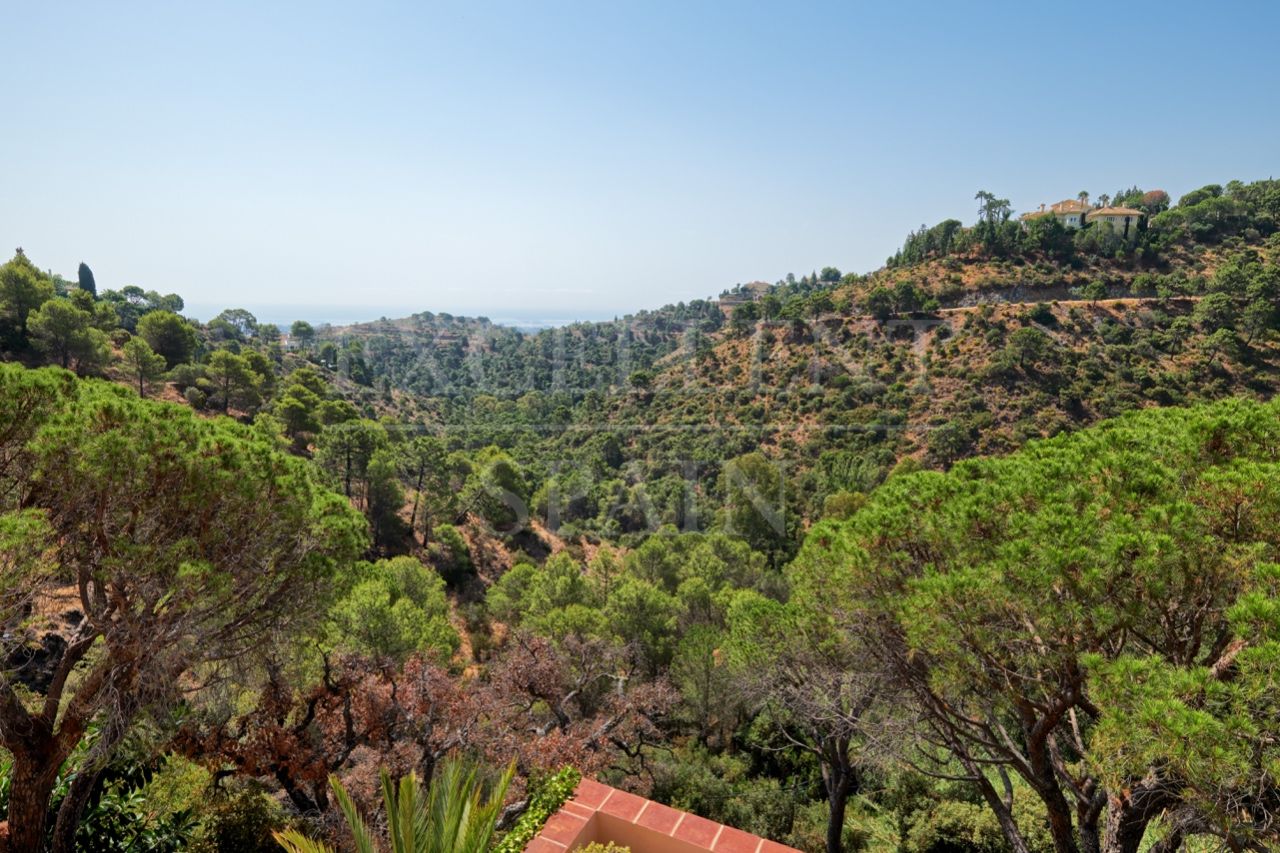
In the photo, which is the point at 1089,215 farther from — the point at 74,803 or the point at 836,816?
the point at 74,803

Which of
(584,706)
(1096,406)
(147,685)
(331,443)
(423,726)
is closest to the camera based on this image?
(147,685)

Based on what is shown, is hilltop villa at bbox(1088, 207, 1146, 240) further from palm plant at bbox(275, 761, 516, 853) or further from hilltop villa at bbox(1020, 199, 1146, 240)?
palm plant at bbox(275, 761, 516, 853)

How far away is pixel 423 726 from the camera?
7242 millimetres

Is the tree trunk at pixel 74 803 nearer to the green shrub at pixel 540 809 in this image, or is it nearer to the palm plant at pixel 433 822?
the palm plant at pixel 433 822

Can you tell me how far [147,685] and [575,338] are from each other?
86.1m

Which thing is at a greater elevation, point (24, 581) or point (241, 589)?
point (24, 581)

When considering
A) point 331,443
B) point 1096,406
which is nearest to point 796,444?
point 1096,406

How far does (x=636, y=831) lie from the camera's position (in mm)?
4984

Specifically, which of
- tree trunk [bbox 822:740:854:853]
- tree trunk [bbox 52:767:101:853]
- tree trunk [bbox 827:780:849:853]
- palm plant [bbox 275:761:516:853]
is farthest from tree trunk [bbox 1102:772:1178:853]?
tree trunk [bbox 52:767:101:853]

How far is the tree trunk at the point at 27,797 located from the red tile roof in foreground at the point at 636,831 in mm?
4392

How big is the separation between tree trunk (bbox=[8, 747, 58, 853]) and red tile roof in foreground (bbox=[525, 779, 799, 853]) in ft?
14.4

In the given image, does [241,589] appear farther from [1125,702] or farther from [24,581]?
[1125,702]

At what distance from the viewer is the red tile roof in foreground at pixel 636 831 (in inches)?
186

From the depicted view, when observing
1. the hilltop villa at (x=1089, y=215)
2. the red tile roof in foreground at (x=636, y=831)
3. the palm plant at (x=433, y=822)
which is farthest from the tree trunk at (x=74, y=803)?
the hilltop villa at (x=1089, y=215)
